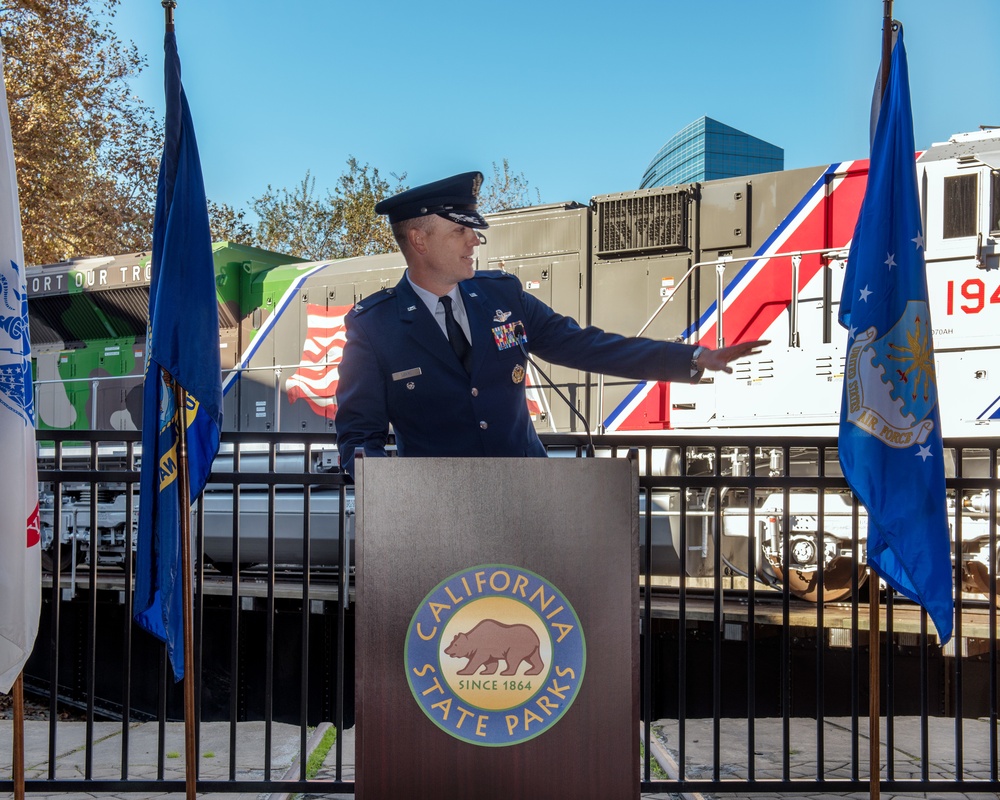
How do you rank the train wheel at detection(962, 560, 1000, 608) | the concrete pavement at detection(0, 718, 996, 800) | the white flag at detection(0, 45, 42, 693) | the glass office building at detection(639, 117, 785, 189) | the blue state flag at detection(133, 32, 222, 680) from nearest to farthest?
the white flag at detection(0, 45, 42, 693) → the blue state flag at detection(133, 32, 222, 680) → the concrete pavement at detection(0, 718, 996, 800) → the train wheel at detection(962, 560, 1000, 608) → the glass office building at detection(639, 117, 785, 189)

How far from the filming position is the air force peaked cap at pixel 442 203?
2609 mm

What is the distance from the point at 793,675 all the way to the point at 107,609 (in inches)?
223

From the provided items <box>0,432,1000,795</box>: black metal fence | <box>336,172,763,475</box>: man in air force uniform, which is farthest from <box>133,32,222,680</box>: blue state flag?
<box>336,172,763,475</box>: man in air force uniform

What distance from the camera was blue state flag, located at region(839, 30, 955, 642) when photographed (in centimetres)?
288

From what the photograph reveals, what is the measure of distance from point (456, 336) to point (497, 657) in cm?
105

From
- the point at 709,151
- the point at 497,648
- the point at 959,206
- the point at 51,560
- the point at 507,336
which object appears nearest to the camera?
the point at 497,648

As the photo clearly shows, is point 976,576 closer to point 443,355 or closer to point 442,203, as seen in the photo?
point 443,355

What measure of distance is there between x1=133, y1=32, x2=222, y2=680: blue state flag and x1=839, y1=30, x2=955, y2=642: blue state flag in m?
1.98

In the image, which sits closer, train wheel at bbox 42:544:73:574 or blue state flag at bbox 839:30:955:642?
blue state flag at bbox 839:30:955:642

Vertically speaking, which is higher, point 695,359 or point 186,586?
point 695,359

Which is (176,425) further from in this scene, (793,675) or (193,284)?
(793,675)

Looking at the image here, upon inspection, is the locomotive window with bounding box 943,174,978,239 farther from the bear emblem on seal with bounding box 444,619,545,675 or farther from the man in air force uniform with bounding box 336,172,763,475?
the bear emblem on seal with bounding box 444,619,545,675

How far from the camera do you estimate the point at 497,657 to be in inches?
76.9

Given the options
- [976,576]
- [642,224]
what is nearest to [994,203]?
[976,576]
